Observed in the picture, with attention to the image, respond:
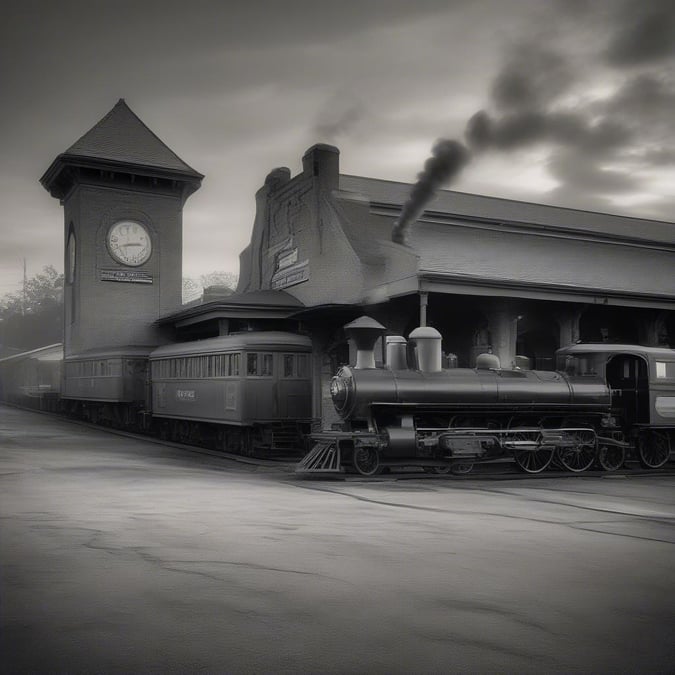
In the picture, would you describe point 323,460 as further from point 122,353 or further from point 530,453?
point 122,353

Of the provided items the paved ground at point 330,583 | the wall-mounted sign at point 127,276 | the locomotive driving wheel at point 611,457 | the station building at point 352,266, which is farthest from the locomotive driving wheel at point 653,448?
the wall-mounted sign at point 127,276

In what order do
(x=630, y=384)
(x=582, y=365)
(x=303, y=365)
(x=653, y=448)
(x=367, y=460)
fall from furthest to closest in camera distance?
(x=303, y=365)
(x=653, y=448)
(x=630, y=384)
(x=582, y=365)
(x=367, y=460)

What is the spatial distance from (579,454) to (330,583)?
38.4 feet

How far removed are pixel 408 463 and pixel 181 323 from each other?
16314mm

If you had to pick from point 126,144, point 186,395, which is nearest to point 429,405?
point 186,395

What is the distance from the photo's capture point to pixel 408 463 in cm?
1498

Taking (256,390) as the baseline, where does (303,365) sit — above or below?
above

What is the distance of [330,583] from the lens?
233 inches

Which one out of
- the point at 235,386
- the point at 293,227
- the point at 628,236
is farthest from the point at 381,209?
the point at 628,236

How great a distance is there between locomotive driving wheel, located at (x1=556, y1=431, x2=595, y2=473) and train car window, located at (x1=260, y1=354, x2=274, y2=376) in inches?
275

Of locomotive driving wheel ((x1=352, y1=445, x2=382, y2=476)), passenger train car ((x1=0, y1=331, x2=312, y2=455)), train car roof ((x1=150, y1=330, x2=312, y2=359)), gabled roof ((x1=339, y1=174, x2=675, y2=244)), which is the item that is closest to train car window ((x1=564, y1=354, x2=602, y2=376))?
locomotive driving wheel ((x1=352, y1=445, x2=382, y2=476))

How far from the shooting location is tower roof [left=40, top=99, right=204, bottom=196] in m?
35.7

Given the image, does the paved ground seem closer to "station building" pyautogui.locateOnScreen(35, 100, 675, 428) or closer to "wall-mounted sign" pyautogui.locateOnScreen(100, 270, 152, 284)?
"station building" pyautogui.locateOnScreen(35, 100, 675, 428)

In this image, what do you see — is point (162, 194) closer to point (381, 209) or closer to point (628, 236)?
point (381, 209)
